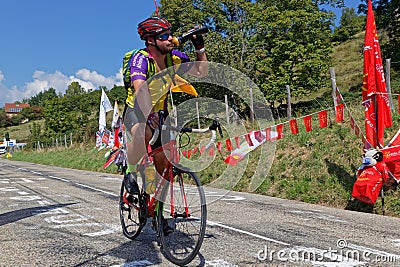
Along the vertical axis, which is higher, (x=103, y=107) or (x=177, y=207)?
(x=103, y=107)

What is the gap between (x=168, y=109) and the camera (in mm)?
4258

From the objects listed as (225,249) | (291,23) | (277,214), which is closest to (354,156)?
(277,214)

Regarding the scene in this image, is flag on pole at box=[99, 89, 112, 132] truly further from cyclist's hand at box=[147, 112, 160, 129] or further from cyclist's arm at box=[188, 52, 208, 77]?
cyclist's hand at box=[147, 112, 160, 129]

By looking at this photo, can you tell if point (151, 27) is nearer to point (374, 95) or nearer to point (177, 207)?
point (177, 207)

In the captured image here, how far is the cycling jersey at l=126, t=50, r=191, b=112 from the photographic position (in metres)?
3.89

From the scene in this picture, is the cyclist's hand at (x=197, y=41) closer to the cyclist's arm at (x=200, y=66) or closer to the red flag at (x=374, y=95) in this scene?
the cyclist's arm at (x=200, y=66)

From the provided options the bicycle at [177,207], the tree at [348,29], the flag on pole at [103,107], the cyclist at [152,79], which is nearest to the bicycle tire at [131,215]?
the bicycle at [177,207]

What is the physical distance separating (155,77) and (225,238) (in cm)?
230

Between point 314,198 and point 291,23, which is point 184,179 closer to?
point 314,198

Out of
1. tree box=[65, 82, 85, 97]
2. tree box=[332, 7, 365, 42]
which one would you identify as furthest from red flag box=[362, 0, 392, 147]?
tree box=[65, 82, 85, 97]

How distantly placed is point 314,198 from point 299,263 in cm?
551

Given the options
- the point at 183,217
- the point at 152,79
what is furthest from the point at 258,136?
the point at 152,79

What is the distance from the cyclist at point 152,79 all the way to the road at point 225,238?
2.81 ft

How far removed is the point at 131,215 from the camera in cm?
497
